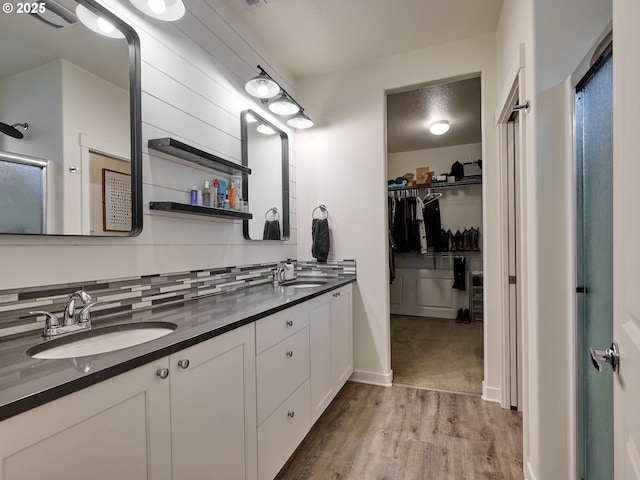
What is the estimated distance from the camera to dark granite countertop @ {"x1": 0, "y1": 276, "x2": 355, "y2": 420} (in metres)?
0.68

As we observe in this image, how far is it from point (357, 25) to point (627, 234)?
90.8 inches

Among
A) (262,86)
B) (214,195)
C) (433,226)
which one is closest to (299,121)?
(262,86)

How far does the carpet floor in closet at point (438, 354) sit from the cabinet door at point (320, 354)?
2.90ft

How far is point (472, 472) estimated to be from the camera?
5.54ft

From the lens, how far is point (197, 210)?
177 cm

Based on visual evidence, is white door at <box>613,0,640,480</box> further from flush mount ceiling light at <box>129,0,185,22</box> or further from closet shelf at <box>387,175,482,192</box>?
closet shelf at <box>387,175,482,192</box>

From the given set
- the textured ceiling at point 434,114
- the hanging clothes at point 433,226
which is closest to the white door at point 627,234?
the textured ceiling at point 434,114

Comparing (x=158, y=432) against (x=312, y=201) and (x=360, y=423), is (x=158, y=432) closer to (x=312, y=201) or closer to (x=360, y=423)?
(x=360, y=423)

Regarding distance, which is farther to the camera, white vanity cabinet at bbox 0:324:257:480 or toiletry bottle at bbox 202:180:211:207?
toiletry bottle at bbox 202:180:211:207

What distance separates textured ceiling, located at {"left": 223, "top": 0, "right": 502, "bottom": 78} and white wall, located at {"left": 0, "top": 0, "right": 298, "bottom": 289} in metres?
0.23

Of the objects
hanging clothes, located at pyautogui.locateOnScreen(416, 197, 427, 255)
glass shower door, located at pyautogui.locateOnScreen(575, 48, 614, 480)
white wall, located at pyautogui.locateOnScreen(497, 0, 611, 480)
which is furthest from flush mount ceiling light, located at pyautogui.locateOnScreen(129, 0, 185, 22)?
hanging clothes, located at pyautogui.locateOnScreen(416, 197, 427, 255)

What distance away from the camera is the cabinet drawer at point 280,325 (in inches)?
57.1

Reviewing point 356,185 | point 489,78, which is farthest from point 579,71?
point 356,185

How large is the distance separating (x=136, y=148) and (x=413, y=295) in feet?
14.7
